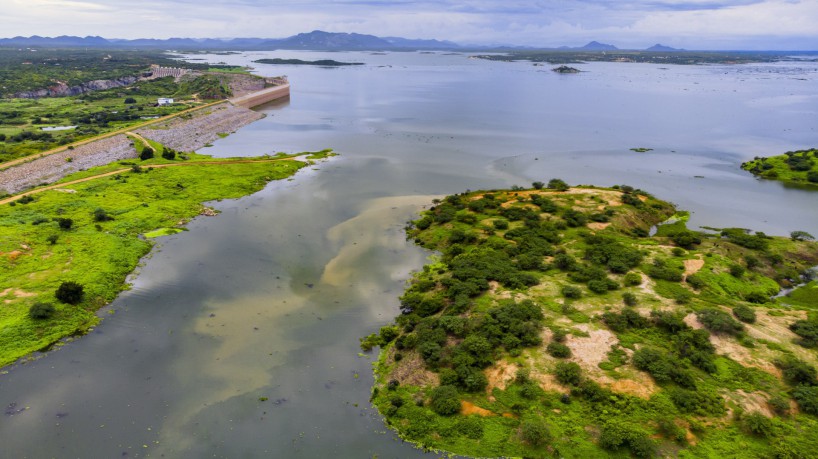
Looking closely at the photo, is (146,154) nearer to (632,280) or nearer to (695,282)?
(632,280)

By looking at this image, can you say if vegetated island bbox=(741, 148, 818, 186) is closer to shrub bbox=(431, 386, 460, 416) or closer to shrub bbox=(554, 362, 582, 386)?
shrub bbox=(554, 362, 582, 386)

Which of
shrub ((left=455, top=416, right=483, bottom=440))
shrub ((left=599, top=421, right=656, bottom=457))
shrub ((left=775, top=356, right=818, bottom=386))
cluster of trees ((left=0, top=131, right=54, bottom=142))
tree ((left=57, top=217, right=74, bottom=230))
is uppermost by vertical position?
cluster of trees ((left=0, top=131, right=54, bottom=142))

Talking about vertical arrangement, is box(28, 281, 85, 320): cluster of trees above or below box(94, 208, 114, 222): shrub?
below

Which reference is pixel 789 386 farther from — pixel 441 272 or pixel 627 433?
pixel 441 272

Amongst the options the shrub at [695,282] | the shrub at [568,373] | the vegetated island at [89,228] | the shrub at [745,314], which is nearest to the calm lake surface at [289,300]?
the vegetated island at [89,228]

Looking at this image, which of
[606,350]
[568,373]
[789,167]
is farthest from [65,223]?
[789,167]

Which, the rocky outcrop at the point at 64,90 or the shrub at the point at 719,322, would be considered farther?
the rocky outcrop at the point at 64,90

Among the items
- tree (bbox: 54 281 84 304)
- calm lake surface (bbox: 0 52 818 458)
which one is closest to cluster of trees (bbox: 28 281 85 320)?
tree (bbox: 54 281 84 304)

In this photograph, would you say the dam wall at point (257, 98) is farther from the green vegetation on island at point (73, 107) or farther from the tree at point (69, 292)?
the tree at point (69, 292)
